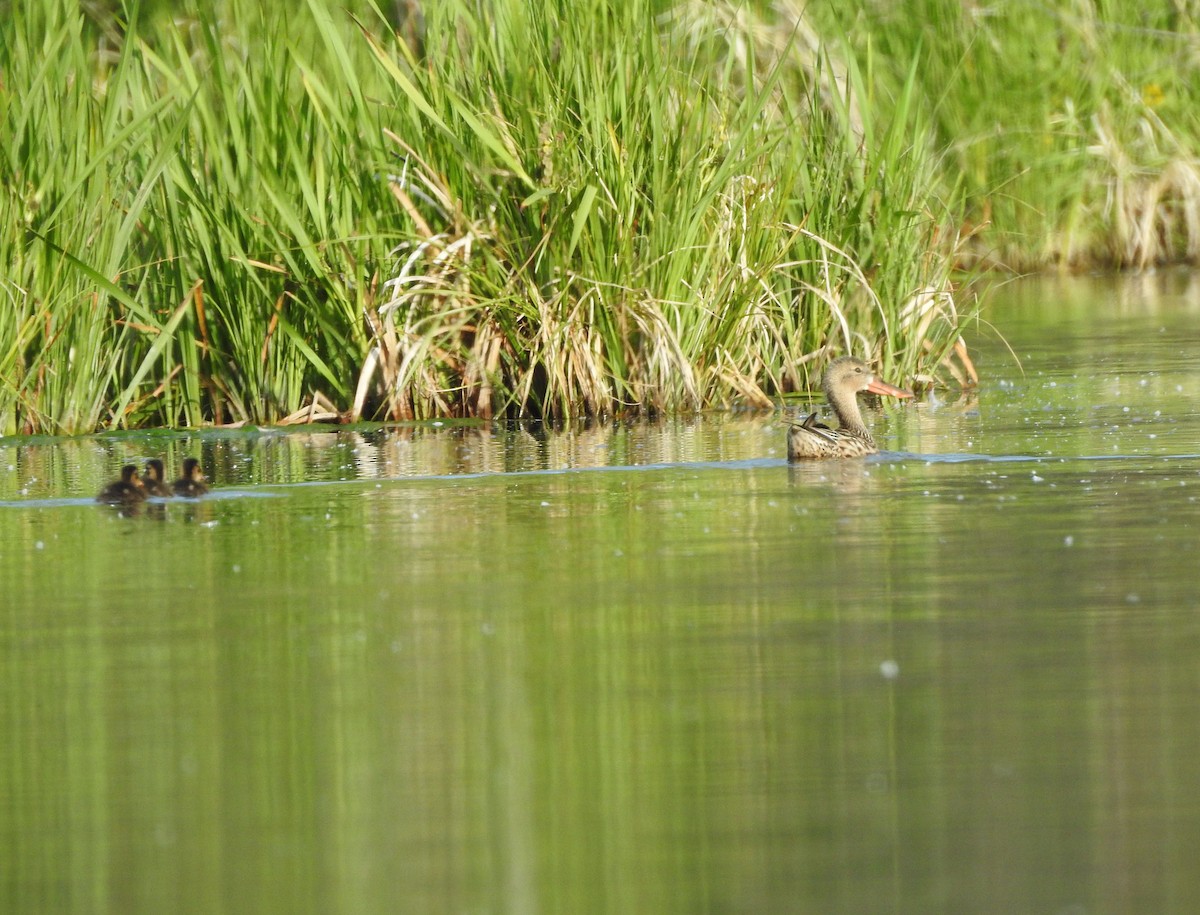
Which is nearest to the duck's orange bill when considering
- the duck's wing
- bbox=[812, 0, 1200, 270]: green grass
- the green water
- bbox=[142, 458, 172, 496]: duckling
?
the duck's wing

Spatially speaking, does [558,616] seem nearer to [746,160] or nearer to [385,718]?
[385,718]

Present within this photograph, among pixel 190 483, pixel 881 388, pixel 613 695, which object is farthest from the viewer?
pixel 881 388

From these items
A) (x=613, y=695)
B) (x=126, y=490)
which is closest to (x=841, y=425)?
(x=126, y=490)

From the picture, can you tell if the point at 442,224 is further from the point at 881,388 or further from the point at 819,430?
the point at 819,430

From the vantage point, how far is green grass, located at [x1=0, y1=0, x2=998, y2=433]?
41.2 feet

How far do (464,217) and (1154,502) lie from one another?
17.4 feet

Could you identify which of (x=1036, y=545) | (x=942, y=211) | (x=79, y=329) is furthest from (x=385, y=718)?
(x=942, y=211)

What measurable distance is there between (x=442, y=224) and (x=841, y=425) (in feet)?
9.48

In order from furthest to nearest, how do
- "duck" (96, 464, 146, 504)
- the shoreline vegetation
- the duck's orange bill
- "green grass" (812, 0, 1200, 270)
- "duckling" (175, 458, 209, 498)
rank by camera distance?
"green grass" (812, 0, 1200, 270) < the duck's orange bill < the shoreline vegetation < "duckling" (175, 458, 209, 498) < "duck" (96, 464, 146, 504)

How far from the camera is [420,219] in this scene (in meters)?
13.4

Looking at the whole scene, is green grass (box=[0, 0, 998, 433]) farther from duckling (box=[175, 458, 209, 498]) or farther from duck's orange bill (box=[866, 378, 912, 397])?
duckling (box=[175, 458, 209, 498])

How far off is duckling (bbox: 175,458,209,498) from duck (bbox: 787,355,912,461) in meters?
2.66

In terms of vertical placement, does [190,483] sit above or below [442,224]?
below

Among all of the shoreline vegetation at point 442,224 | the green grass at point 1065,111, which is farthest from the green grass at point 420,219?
the green grass at point 1065,111
